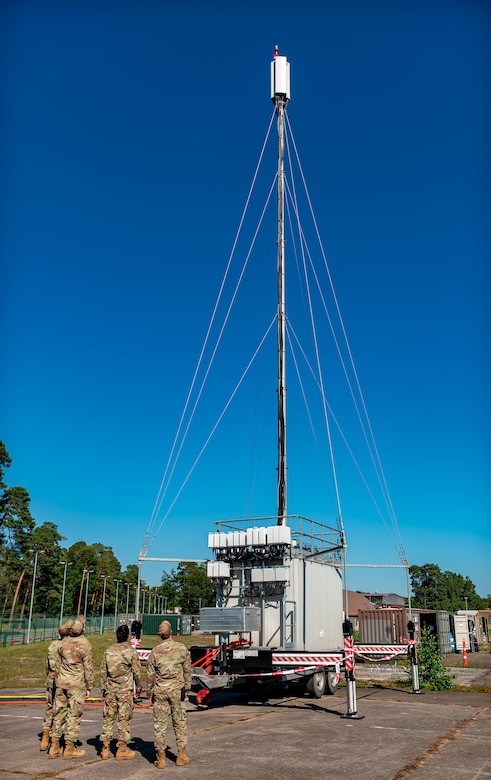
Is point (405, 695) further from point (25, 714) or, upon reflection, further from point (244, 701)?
point (25, 714)

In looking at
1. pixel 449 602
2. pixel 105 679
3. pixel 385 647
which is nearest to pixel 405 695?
pixel 385 647

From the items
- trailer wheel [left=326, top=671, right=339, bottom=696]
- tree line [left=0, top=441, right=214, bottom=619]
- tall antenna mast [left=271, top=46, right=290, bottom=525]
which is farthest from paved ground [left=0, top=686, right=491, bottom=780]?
tree line [left=0, top=441, right=214, bottom=619]

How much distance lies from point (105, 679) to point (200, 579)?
149630 mm

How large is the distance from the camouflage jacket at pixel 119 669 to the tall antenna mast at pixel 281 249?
1090 cm

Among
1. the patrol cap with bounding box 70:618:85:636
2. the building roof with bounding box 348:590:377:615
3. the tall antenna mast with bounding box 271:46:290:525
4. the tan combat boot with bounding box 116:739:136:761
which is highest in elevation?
the tall antenna mast with bounding box 271:46:290:525

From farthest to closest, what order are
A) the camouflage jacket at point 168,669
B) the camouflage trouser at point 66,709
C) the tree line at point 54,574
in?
1. the tree line at point 54,574
2. the camouflage trouser at point 66,709
3. the camouflage jacket at point 168,669

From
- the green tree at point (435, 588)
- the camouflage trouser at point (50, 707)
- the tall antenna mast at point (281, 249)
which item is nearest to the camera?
the camouflage trouser at point (50, 707)

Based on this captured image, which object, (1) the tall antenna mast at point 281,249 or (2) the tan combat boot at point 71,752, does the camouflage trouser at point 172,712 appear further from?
(1) the tall antenna mast at point 281,249

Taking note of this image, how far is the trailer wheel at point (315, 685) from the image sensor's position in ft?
51.5

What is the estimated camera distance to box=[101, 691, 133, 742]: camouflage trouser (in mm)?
8945

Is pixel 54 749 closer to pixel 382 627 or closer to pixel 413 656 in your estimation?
pixel 413 656

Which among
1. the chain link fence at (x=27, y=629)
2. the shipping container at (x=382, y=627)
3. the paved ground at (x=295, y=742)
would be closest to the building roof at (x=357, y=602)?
the chain link fence at (x=27, y=629)

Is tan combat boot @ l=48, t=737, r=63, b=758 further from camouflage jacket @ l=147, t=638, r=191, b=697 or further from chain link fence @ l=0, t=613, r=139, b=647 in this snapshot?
chain link fence @ l=0, t=613, r=139, b=647

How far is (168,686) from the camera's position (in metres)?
8.81
